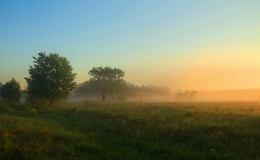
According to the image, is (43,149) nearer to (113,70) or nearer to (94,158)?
(94,158)

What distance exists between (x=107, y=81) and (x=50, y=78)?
49.3 metres

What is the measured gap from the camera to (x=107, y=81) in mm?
100688

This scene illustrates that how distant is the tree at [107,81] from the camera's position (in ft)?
326

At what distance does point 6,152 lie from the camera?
13.7 metres

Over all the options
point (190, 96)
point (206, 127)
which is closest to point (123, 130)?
point (206, 127)

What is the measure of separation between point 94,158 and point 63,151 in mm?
1691

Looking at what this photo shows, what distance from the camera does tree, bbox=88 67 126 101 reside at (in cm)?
9928

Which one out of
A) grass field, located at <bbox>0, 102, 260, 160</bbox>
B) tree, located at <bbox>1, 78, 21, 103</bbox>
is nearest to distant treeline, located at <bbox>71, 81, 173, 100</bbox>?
tree, located at <bbox>1, 78, 21, 103</bbox>

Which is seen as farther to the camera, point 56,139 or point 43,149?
point 56,139

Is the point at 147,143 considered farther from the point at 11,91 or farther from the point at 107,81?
the point at 107,81

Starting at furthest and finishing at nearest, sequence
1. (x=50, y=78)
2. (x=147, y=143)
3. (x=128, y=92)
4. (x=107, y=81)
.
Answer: (x=128, y=92)
(x=107, y=81)
(x=50, y=78)
(x=147, y=143)

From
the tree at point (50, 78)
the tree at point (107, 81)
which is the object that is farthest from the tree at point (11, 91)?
the tree at point (107, 81)

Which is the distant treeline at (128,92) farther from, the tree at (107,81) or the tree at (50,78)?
the tree at (50,78)

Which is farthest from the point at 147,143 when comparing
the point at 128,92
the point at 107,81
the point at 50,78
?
the point at 128,92
